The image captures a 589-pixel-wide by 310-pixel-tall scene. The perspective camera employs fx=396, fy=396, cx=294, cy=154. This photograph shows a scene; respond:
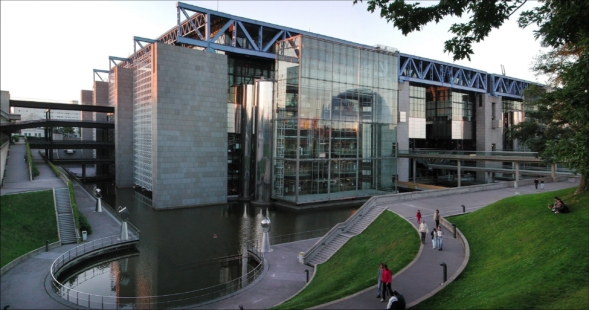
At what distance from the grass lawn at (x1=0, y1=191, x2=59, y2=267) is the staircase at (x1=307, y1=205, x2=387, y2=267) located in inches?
679

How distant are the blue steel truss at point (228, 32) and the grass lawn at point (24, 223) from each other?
2476 centimetres

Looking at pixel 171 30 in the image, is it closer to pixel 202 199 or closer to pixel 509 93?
pixel 202 199

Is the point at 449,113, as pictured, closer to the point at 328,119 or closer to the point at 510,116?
the point at 510,116

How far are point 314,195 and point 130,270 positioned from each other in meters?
26.6

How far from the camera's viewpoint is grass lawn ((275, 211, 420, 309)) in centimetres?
1678

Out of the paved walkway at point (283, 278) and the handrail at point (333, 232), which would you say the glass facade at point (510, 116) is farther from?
the handrail at point (333, 232)

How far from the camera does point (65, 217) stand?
29.8 m

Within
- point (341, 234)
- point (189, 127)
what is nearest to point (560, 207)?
point (341, 234)

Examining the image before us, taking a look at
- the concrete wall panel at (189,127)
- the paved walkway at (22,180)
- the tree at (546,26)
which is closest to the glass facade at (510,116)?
the concrete wall panel at (189,127)

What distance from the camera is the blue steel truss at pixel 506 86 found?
83.9m

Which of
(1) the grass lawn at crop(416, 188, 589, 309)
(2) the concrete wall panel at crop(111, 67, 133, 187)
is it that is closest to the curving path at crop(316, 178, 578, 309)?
(1) the grass lawn at crop(416, 188, 589, 309)

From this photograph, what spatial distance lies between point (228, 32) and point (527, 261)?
155 feet

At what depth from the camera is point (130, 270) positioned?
2345cm

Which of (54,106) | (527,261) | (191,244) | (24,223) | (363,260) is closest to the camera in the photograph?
(527,261)
